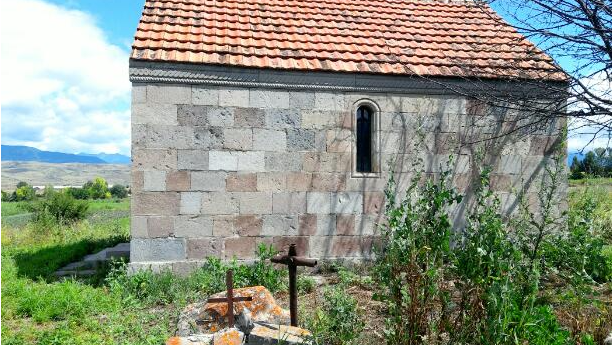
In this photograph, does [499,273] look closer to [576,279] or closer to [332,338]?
[576,279]

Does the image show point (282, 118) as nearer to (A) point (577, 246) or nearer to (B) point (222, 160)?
(B) point (222, 160)

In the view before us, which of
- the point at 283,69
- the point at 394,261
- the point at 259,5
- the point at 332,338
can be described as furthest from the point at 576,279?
the point at 259,5

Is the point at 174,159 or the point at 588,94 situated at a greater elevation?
the point at 588,94

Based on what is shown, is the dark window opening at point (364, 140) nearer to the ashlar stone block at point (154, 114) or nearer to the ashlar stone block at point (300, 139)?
the ashlar stone block at point (300, 139)

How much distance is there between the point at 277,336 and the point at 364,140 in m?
4.38

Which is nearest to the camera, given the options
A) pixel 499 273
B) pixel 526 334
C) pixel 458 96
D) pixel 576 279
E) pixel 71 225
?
pixel 499 273

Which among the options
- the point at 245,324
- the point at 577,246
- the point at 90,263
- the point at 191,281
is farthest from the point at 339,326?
the point at 90,263

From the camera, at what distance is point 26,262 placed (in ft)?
26.2

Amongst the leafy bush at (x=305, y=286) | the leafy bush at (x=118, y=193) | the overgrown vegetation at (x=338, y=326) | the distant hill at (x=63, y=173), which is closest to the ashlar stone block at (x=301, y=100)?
the leafy bush at (x=305, y=286)

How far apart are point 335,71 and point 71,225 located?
31.5ft

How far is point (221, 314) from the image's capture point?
4164 millimetres

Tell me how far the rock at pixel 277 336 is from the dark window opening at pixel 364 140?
13.0 ft

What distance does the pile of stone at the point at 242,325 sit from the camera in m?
3.43

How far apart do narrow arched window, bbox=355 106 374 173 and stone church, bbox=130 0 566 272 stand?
0.02 meters
